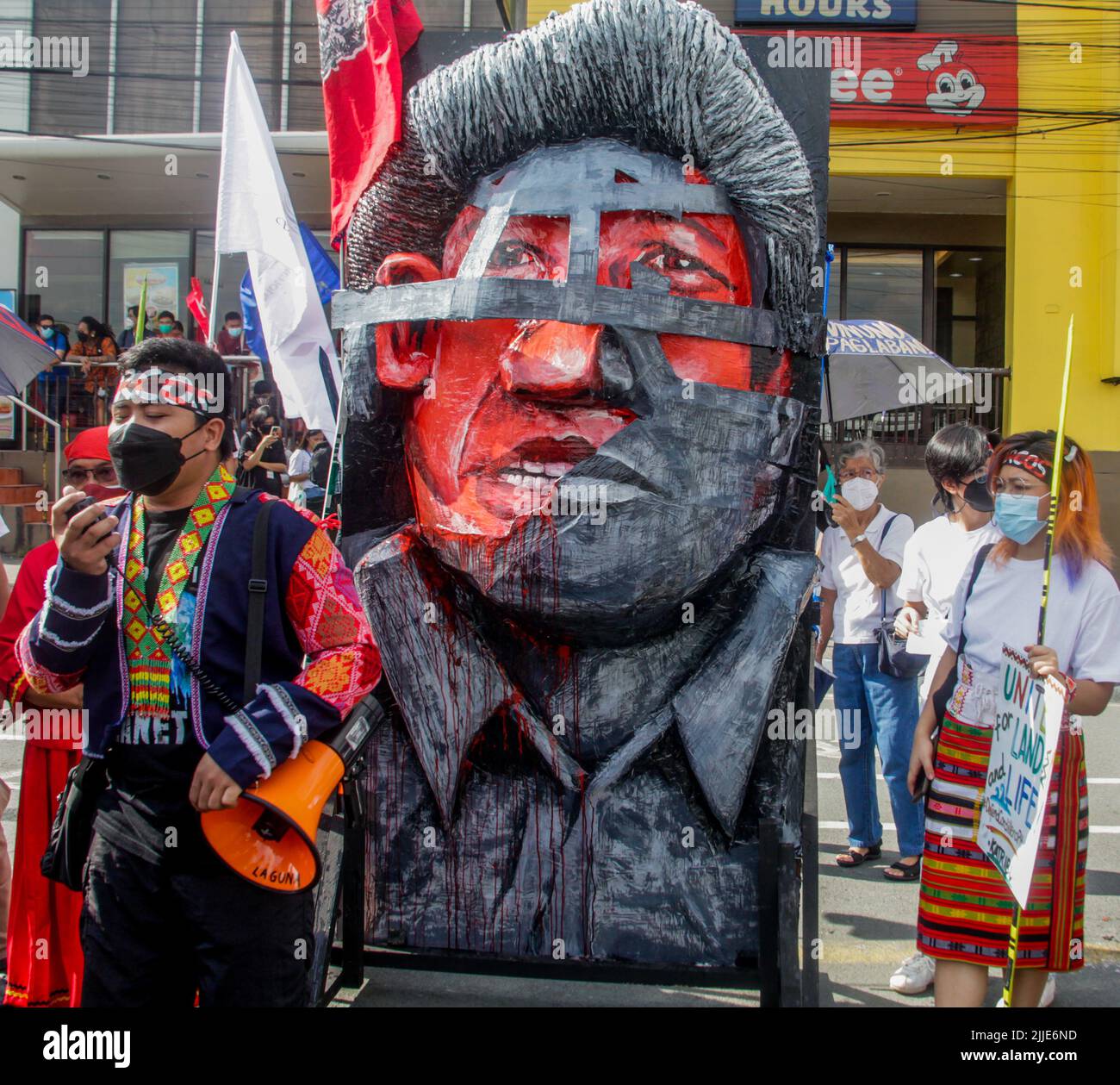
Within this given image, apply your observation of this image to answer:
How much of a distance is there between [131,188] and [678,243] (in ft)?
44.9

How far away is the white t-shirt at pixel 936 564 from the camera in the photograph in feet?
14.0

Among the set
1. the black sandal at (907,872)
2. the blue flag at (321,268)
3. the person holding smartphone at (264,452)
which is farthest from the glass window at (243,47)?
the black sandal at (907,872)

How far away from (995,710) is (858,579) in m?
1.90

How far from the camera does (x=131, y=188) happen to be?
1494 cm

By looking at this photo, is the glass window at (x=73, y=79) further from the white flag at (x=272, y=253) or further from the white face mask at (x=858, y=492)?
the white face mask at (x=858, y=492)

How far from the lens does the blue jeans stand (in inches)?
186

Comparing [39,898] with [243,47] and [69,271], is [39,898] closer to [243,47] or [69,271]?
[243,47]

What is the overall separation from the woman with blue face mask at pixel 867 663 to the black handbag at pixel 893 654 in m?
0.02

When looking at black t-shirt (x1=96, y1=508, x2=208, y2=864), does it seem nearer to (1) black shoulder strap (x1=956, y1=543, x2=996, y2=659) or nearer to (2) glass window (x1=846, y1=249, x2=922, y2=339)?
(1) black shoulder strap (x1=956, y1=543, x2=996, y2=659)

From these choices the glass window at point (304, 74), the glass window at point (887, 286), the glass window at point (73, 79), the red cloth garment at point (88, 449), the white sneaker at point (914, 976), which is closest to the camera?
the red cloth garment at point (88, 449)

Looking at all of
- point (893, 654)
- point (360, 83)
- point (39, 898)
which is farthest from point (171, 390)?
point (893, 654)

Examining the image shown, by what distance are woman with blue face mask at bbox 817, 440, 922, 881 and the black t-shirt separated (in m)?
2.82

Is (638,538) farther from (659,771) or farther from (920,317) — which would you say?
(920,317)
